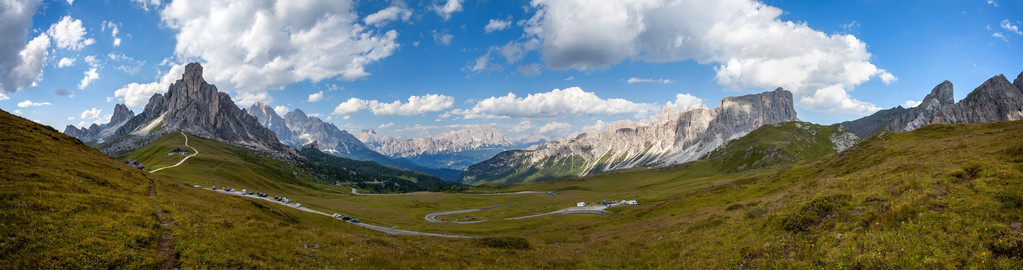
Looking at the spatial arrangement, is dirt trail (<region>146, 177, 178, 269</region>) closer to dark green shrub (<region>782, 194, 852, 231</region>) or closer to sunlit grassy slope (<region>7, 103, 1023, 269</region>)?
sunlit grassy slope (<region>7, 103, 1023, 269</region>)

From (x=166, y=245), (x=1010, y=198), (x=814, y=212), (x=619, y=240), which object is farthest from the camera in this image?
(x=619, y=240)

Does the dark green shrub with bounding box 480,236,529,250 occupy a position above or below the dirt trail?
below

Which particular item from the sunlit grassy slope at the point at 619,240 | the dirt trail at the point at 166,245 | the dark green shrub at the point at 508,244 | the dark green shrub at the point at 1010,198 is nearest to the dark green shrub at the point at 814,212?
the sunlit grassy slope at the point at 619,240

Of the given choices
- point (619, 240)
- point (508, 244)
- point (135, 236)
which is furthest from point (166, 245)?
point (619, 240)

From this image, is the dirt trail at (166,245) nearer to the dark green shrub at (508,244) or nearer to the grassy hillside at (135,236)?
the grassy hillside at (135,236)

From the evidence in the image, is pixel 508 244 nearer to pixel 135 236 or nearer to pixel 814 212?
pixel 814 212

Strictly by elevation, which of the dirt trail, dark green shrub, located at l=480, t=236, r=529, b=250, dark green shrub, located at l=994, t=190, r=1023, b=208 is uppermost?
dark green shrub, located at l=994, t=190, r=1023, b=208

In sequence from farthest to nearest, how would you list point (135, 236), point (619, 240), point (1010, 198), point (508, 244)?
point (619, 240)
point (508, 244)
point (135, 236)
point (1010, 198)

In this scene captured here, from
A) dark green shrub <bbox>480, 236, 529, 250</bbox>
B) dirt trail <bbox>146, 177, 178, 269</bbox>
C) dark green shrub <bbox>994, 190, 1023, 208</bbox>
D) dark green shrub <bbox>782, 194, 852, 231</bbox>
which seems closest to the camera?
dark green shrub <bbox>994, 190, 1023, 208</bbox>

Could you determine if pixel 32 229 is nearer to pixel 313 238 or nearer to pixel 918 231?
pixel 313 238

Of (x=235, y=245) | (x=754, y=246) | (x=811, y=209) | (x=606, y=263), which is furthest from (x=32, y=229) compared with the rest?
(x=811, y=209)

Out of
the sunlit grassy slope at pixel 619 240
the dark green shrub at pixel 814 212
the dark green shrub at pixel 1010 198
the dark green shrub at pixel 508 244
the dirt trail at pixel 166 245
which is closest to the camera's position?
the sunlit grassy slope at pixel 619 240

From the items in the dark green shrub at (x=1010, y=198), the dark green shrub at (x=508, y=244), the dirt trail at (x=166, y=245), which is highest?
the dark green shrub at (x=1010, y=198)

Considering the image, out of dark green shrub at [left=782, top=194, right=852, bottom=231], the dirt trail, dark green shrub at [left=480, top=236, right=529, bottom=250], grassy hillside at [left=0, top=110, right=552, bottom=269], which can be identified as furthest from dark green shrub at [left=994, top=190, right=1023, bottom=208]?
the dirt trail
